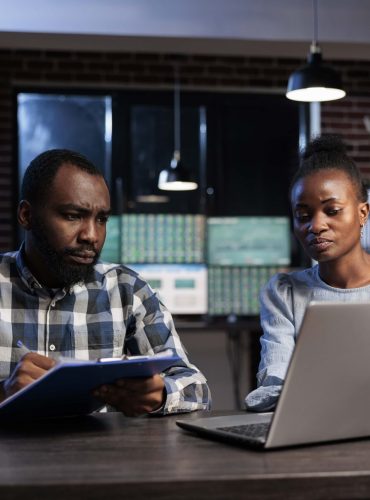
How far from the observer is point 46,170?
5.79 feet

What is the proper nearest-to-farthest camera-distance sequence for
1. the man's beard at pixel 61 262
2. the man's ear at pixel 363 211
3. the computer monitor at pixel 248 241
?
1. the man's beard at pixel 61 262
2. the man's ear at pixel 363 211
3. the computer monitor at pixel 248 241

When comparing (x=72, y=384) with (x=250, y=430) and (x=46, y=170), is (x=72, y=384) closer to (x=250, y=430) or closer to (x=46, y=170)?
(x=250, y=430)

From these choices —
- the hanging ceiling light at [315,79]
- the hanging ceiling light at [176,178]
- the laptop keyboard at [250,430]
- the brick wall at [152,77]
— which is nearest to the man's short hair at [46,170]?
the laptop keyboard at [250,430]

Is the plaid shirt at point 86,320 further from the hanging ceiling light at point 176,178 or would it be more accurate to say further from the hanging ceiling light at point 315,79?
the hanging ceiling light at point 176,178

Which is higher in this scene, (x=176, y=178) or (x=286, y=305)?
(x=176, y=178)

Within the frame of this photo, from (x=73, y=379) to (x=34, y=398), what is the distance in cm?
10

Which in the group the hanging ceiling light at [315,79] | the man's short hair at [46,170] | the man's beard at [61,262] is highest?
the hanging ceiling light at [315,79]

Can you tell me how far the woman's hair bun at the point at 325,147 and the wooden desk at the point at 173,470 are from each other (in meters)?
0.92

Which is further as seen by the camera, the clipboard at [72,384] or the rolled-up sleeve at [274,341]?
the rolled-up sleeve at [274,341]

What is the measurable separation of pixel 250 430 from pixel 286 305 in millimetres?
645

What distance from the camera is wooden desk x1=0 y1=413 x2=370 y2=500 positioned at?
92 centimetres

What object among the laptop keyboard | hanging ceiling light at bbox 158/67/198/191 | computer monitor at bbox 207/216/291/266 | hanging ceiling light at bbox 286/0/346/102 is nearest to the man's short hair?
the laptop keyboard

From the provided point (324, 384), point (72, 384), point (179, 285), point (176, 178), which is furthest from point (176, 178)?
point (324, 384)

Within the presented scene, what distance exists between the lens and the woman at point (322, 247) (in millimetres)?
1787
